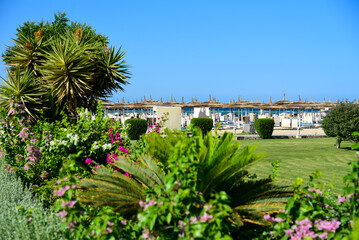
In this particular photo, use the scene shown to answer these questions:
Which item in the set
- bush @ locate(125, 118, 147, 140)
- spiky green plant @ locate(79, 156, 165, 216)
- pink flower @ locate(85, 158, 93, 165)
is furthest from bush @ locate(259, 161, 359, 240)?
bush @ locate(125, 118, 147, 140)

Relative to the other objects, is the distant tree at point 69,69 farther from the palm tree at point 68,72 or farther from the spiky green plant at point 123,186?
the spiky green plant at point 123,186

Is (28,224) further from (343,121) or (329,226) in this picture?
(343,121)

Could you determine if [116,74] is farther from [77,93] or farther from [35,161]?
[35,161]

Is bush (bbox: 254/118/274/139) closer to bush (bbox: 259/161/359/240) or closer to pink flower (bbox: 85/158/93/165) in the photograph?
pink flower (bbox: 85/158/93/165)

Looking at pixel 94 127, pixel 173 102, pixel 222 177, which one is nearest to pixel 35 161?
pixel 94 127

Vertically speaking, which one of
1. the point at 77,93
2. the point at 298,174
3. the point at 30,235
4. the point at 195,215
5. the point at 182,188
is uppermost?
the point at 77,93

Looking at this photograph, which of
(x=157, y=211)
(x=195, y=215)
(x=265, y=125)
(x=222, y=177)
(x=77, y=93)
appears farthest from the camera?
(x=265, y=125)

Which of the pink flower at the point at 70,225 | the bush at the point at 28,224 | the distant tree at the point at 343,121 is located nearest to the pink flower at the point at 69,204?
the pink flower at the point at 70,225

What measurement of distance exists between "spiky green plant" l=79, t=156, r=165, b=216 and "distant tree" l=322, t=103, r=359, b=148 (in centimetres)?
1211

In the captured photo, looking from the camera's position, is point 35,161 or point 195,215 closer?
point 195,215

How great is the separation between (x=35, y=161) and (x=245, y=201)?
11.6 feet

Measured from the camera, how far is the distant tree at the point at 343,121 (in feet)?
44.2

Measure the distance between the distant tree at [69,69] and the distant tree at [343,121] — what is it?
30.4 feet

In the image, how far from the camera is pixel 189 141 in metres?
2.65
